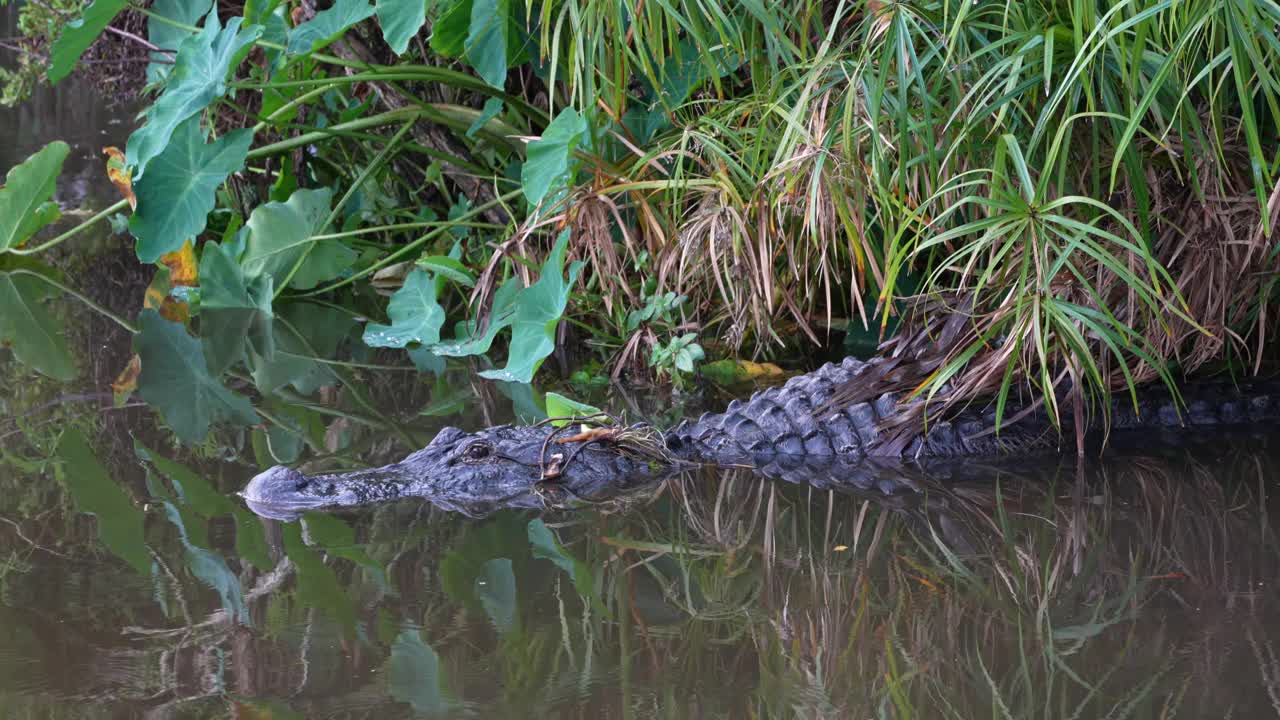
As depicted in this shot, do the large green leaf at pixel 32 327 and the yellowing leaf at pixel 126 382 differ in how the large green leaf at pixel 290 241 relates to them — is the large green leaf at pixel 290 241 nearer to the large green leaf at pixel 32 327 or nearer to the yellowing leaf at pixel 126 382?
the yellowing leaf at pixel 126 382

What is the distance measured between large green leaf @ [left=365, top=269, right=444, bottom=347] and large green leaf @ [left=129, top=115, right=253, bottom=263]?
73cm

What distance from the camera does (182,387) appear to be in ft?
14.0

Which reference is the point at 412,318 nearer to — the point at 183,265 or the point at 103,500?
the point at 183,265

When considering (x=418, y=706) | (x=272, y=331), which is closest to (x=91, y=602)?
(x=418, y=706)

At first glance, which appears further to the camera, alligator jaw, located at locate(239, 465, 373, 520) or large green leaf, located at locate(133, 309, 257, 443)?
large green leaf, located at locate(133, 309, 257, 443)

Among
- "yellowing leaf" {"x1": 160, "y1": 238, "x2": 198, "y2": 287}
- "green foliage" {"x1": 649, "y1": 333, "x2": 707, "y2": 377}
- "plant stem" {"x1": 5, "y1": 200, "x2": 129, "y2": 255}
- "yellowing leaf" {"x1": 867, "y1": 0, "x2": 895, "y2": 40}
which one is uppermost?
"yellowing leaf" {"x1": 867, "y1": 0, "x2": 895, "y2": 40}

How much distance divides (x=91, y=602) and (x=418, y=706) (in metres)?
0.85

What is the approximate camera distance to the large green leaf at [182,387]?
3.91m

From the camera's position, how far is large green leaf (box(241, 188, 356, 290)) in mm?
5008

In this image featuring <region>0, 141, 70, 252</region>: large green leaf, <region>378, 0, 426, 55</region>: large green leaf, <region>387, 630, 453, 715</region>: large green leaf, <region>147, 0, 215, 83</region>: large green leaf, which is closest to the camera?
<region>387, 630, 453, 715</region>: large green leaf

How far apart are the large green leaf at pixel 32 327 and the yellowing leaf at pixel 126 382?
0.18m

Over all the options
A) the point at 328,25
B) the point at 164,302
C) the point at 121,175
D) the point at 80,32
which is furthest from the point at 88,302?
the point at 328,25

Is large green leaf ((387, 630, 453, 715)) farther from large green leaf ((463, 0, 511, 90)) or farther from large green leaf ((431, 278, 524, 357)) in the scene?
large green leaf ((463, 0, 511, 90))

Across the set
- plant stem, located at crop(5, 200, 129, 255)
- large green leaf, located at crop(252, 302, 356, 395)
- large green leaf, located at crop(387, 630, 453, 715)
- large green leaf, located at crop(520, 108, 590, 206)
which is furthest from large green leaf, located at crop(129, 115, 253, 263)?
Result: large green leaf, located at crop(387, 630, 453, 715)
